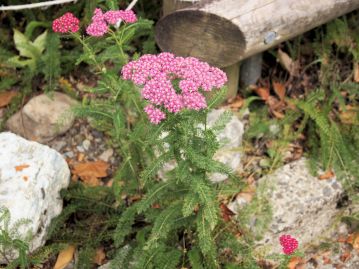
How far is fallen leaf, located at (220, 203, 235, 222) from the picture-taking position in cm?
388

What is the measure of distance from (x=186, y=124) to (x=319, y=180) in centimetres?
190

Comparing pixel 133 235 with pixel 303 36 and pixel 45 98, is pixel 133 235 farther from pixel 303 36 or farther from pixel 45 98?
pixel 303 36

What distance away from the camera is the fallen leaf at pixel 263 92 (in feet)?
15.1

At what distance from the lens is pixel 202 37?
3.77 metres

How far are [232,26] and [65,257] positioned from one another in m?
1.99

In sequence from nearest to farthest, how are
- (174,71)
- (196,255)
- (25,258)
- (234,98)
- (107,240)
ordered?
(174,71)
(25,258)
(196,255)
(107,240)
(234,98)

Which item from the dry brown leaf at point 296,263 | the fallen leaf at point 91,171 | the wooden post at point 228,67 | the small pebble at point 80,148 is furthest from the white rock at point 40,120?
the dry brown leaf at point 296,263

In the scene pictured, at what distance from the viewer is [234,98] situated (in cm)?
466

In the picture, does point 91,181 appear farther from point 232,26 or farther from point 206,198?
point 232,26

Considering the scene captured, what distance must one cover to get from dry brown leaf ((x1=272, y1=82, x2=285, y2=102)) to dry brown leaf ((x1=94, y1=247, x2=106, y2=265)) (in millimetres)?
2021

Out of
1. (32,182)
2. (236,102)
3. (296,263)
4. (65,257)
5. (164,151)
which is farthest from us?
(236,102)

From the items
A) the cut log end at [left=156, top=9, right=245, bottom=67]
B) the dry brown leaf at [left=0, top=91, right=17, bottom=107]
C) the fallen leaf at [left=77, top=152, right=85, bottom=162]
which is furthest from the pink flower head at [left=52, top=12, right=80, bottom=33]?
the dry brown leaf at [left=0, top=91, right=17, bottom=107]

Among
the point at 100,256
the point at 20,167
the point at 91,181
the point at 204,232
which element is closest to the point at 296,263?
the point at 204,232

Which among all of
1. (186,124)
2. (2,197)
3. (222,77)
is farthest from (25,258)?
(222,77)
